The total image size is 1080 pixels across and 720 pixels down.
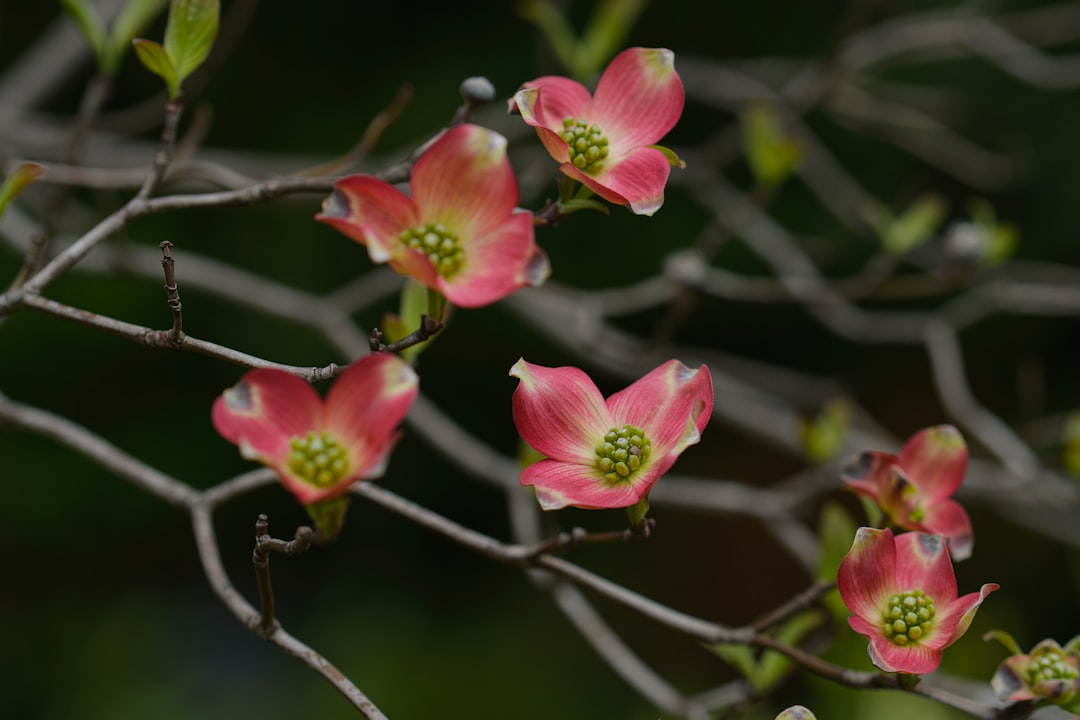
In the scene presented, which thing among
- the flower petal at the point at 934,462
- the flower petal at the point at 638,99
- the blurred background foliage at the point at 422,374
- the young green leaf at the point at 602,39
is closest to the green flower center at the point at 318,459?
the flower petal at the point at 638,99

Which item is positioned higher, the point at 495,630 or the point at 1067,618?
the point at 1067,618

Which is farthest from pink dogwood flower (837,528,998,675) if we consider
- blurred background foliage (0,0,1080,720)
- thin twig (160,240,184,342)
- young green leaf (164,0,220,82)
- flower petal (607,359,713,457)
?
blurred background foliage (0,0,1080,720)

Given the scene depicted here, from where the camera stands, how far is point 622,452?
0.52 meters

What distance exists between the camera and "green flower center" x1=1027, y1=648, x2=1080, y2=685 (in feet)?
1.71

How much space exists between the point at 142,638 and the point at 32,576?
428 mm

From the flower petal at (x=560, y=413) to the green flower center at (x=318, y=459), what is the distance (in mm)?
103

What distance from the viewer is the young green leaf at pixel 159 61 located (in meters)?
0.56

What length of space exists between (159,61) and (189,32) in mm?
27

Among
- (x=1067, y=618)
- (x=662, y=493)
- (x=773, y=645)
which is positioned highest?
(x=1067, y=618)

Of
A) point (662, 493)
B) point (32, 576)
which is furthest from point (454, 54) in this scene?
point (32, 576)

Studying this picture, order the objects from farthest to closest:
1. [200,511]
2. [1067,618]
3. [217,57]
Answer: [1067,618], [217,57], [200,511]

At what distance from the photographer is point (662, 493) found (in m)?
1.22

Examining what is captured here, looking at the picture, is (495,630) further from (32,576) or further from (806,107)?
(806,107)

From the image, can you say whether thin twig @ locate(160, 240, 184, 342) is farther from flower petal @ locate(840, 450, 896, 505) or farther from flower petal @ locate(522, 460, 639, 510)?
flower petal @ locate(840, 450, 896, 505)
